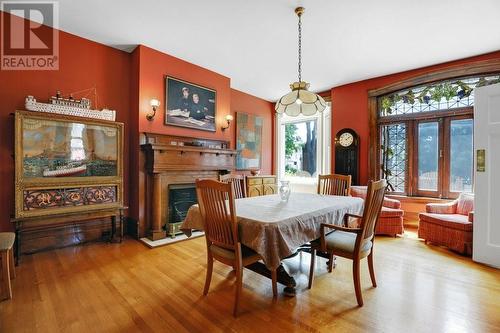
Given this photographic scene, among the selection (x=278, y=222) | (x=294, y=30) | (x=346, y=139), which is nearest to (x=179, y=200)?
(x=278, y=222)

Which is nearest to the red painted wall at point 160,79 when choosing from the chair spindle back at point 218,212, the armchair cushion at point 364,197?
the chair spindle back at point 218,212

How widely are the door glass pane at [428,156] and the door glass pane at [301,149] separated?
2.09 metres

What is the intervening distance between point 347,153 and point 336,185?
6.57 feet

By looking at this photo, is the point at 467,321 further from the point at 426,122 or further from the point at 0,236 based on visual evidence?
the point at 0,236

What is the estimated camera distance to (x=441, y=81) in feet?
13.3

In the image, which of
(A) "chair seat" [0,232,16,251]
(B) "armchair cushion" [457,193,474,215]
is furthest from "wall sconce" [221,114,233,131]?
(B) "armchair cushion" [457,193,474,215]

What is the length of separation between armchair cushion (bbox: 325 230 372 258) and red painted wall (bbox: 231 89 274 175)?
153 inches

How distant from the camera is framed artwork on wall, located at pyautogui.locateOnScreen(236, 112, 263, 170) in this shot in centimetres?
541

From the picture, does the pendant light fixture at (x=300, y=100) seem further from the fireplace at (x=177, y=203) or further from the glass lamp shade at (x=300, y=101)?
the fireplace at (x=177, y=203)

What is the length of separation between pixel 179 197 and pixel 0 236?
6.59 ft

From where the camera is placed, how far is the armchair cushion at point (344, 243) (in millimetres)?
1966

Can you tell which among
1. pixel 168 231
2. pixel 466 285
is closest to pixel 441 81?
pixel 466 285

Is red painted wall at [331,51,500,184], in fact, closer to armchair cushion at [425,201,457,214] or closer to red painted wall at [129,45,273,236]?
armchair cushion at [425,201,457,214]

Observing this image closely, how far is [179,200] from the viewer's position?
381cm
